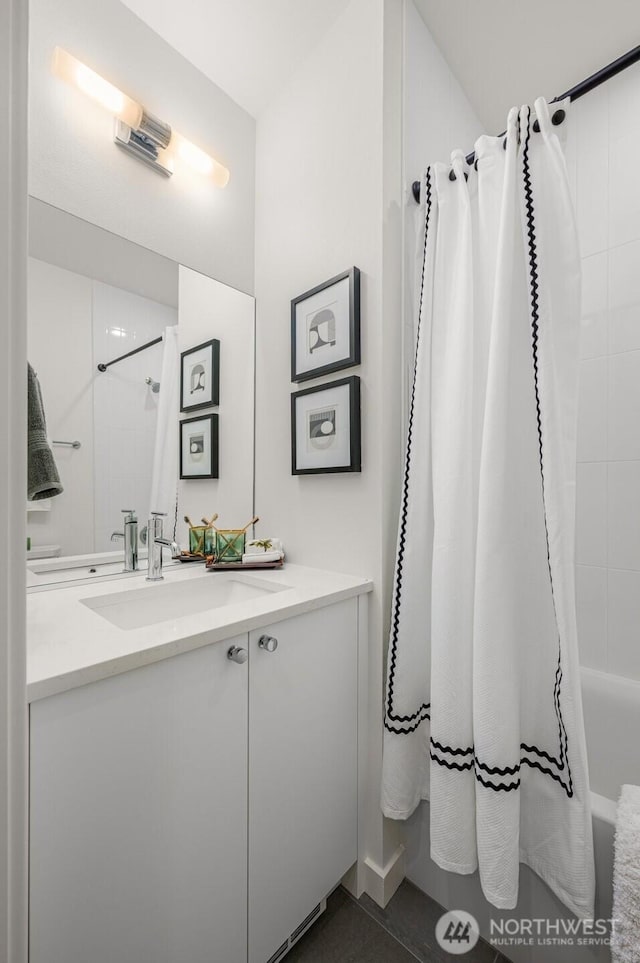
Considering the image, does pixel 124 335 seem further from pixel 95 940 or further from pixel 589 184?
pixel 589 184

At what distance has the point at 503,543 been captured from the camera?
1.01m

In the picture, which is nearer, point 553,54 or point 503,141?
point 503,141

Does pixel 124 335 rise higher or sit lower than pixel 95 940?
higher

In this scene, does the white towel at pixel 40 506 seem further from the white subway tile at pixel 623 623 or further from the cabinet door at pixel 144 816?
the white subway tile at pixel 623 623

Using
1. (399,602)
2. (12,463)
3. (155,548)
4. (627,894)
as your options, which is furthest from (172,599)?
(627,894)

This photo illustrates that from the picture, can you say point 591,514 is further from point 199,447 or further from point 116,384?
point 116,384

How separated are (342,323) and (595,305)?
3.32ft

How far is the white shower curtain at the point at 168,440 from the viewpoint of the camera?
4.76ft

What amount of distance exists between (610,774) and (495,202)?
5.90ft

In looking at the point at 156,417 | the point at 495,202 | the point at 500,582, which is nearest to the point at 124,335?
the point at 156,417

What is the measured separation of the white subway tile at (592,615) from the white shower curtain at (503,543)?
73 cm

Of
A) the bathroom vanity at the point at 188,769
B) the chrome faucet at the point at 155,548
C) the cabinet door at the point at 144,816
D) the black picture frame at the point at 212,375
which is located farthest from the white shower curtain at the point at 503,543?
the black picture frame at the point at 212,375

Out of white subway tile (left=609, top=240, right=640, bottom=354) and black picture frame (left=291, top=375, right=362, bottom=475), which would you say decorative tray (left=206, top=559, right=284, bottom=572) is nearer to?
black picture frame (left=291, top=375, right=362, bottom=475)

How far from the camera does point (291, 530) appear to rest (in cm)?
154
